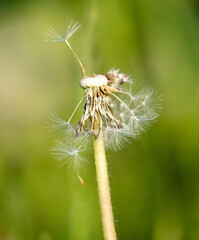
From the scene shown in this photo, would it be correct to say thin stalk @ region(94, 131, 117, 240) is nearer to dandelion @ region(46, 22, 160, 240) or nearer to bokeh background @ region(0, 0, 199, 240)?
dandelion @ region(46, 22, 160, 240)

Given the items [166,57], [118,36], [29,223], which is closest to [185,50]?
[166,57]

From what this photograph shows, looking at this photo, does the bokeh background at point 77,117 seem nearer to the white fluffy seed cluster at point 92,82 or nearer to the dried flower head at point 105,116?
the dried flower head at point 105,116

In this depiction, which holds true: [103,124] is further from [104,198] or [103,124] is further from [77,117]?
[77,117]

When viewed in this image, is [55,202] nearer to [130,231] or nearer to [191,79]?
[130,231]

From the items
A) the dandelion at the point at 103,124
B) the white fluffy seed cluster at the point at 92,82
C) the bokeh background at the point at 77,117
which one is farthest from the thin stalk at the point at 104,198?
the bokeh background at the point at 77,117

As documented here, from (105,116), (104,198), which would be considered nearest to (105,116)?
(105,116)

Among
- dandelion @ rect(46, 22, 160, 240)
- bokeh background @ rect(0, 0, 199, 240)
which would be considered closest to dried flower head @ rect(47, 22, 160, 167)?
dandelion @ rect(46, 22, 160, 240)
